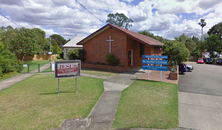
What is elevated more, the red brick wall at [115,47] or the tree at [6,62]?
the red brick wall at [115,47]

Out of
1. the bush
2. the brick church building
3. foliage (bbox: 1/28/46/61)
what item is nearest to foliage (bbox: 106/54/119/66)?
the brick church building

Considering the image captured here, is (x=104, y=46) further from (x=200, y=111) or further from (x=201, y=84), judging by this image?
(x=200, y=111)

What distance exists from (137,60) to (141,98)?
10.9m

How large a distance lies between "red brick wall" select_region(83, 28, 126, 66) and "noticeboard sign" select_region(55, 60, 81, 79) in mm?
7979

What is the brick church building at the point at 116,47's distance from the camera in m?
15.2

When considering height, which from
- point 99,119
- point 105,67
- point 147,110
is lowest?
point 99,119

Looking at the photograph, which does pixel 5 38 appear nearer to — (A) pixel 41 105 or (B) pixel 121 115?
(A) pixel 41 105

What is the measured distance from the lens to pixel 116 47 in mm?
15734

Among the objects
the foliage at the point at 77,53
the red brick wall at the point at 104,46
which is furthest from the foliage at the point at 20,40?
the red brick wall at the point at 104,46

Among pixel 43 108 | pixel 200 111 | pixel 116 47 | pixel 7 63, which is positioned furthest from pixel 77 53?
pixel 200 111

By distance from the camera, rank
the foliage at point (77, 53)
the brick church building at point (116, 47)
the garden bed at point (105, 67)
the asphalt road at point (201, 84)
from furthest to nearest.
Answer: the foliage at point (77, 53) → the brick church building at point (116, 47) → the garden bed at point (105, 67) → the asphalt road at point (201, 84)

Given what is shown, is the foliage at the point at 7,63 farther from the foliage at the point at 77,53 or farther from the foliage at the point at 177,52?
the foliage at the point at 177,52

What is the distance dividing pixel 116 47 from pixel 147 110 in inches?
430

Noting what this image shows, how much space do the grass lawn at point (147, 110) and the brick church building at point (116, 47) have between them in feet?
24.7
